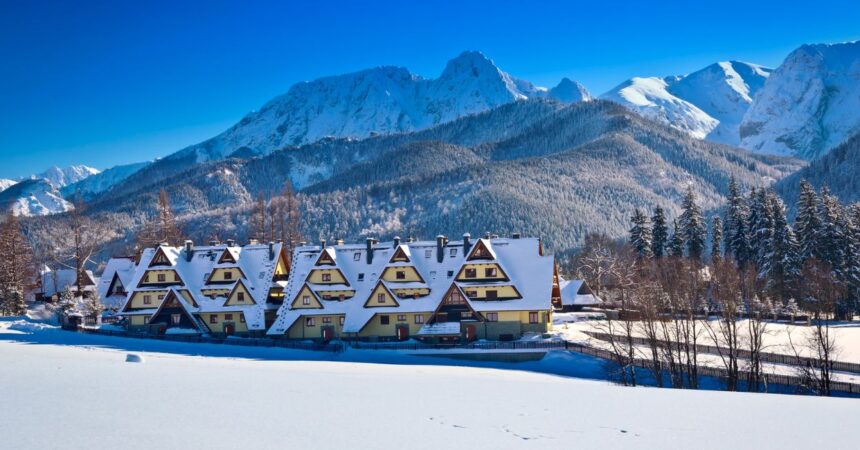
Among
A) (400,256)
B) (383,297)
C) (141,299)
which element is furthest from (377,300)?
(141,299)

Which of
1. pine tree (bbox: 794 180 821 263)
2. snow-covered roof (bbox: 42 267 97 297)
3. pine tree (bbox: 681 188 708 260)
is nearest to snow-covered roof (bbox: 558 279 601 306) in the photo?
pine tree (bbox: 681 188 708 260)

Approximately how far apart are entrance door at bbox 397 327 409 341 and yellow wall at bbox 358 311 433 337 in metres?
0.33

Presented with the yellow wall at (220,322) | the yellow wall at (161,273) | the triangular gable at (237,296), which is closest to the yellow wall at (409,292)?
the triangular gable at (237,296)

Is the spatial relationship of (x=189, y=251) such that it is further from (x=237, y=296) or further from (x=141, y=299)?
(x=237, y=296)

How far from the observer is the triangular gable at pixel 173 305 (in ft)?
192

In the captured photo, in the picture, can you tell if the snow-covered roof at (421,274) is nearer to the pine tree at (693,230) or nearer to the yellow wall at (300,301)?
the yellow wall at (300,301)

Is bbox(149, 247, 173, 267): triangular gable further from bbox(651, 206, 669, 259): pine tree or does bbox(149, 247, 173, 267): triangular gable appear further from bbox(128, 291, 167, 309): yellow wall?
bbox(651, 206, 669, 259): pine tree

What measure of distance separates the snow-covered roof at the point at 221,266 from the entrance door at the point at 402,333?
11.2m

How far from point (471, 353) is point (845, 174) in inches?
7195

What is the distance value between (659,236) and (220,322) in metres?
54.9

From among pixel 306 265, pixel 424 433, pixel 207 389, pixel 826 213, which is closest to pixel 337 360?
pixel 306 265

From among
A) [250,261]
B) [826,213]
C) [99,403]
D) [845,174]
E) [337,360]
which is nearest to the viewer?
[99,403]

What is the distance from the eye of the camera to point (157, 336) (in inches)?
2213

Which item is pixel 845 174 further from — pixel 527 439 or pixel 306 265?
pixel 527 439
